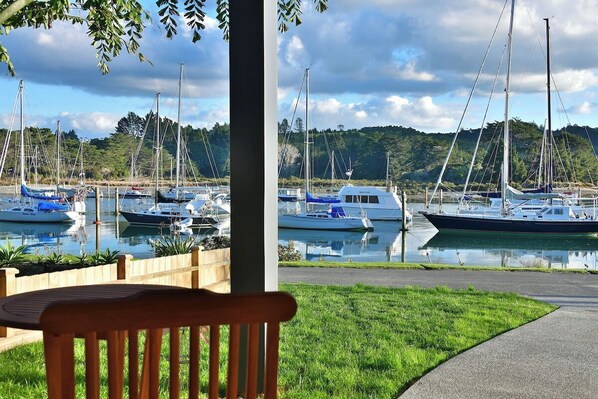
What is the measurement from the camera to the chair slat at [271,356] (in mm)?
1567

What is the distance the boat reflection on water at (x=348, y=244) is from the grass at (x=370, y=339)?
13.6m

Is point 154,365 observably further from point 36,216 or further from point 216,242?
point 36,216

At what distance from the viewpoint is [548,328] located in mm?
5664

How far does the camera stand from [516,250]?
2623 cm

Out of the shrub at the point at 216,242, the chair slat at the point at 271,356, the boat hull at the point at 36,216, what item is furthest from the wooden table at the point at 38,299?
the boat hull at the point at 36,216

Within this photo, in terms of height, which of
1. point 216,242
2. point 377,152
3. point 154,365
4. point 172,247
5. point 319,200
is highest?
point 377,152

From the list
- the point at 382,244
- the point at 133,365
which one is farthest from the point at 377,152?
the point at 133,365

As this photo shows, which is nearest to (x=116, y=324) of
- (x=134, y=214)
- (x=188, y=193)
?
(x=134, y=214)

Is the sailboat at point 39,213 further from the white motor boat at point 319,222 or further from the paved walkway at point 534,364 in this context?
the paved walkway at point 534,364

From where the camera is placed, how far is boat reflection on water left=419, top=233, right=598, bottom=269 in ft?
71.8

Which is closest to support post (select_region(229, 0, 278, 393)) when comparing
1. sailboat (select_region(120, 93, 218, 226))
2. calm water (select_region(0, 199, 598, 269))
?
calm water (select_region(0, 199, 598, 269))

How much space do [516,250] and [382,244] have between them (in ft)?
17.8

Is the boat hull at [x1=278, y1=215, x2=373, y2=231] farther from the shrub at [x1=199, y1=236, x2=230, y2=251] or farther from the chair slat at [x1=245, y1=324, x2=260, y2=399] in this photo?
the chair slat at [x1=245, y1=324, x2=260, y2=399]

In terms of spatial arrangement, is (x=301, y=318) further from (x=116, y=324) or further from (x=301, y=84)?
(x=301, y=84)
